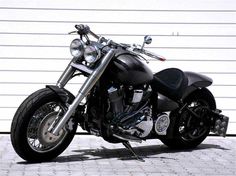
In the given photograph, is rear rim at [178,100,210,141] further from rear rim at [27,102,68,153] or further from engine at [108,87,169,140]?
rear rim at [27,102,68,153]

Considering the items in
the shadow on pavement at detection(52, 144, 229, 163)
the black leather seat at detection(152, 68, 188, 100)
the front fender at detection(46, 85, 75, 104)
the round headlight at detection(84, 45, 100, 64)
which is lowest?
the shadow on pavement at detection(52, 144, 229, 163)

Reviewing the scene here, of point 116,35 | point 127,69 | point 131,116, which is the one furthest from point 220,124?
point 116,35

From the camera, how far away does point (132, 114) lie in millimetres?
7348

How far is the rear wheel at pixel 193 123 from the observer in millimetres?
7969

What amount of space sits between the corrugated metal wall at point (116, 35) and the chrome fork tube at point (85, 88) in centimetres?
221

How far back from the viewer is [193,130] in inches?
320

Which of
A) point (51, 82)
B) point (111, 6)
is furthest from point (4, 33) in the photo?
point (111, 6)

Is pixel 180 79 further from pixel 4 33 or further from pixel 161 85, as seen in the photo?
pixel 4 33

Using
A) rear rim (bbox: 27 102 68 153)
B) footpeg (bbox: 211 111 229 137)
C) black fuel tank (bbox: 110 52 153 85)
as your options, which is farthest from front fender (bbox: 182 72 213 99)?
rear rim (bbox: 27 102 68 153)

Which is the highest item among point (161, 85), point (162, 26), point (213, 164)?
point (162, 26)

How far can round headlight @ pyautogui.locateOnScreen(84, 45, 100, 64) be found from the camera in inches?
272

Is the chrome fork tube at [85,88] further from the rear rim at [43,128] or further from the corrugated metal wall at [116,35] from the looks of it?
the corrugated metal wall at [116,35]

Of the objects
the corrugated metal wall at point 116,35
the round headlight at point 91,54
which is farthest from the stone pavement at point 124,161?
the round headlight at point 91,54

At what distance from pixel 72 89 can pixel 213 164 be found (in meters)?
2.63
